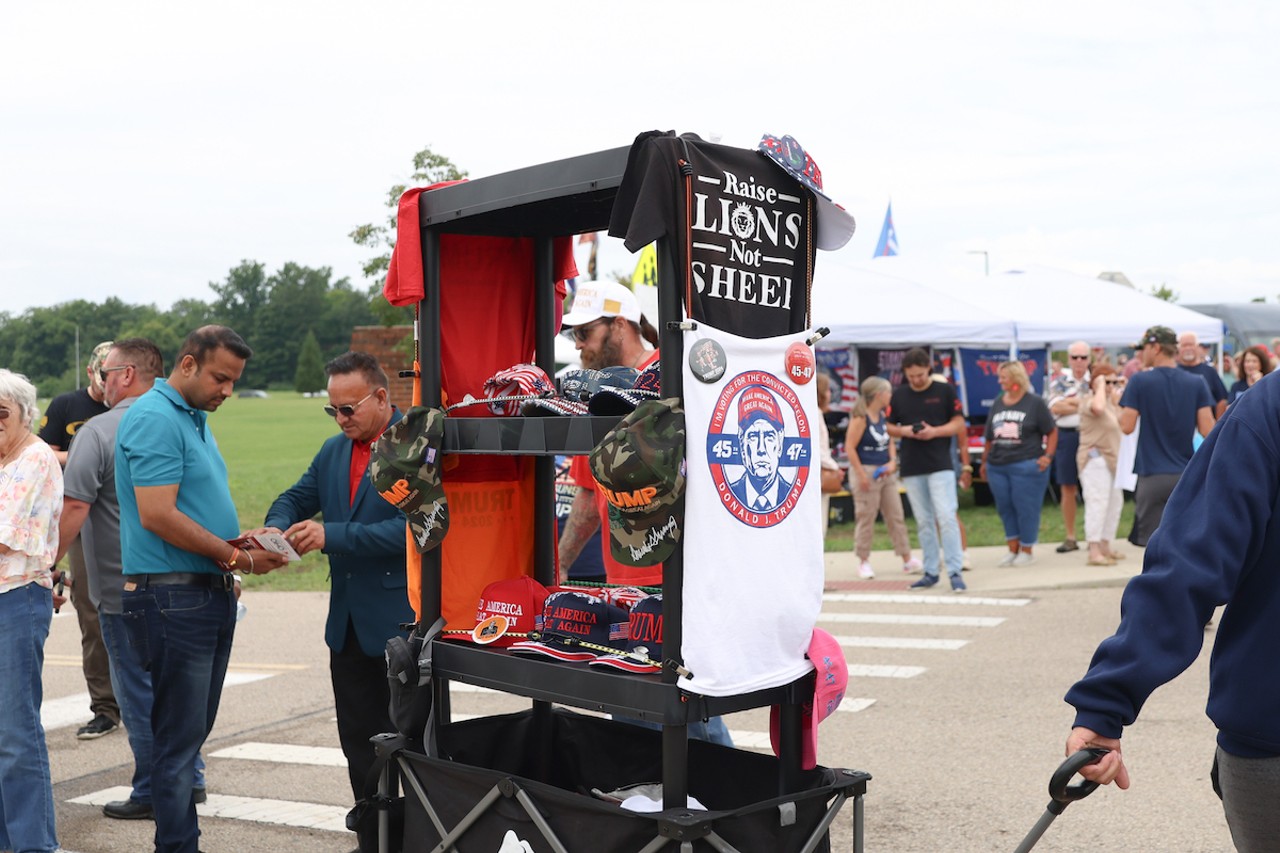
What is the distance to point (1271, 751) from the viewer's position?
104 inches

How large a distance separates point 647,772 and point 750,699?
1.00 metres

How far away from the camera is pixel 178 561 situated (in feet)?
16.3

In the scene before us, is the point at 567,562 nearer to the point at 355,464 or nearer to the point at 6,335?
the point at 355,464

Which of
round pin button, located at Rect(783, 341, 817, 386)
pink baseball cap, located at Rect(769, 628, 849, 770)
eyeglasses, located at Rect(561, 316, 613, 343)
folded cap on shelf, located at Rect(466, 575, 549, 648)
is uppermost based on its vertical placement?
eyeglasses, located at Rect(561, 316, 613, 343)

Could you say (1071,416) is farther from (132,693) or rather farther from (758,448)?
(758,448)

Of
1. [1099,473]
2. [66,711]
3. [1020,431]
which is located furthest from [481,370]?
[1099,473]

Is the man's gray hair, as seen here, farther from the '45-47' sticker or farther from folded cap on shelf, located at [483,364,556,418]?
the '45-47' sticker

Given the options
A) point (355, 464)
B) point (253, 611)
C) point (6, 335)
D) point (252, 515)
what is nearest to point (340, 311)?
point (6, 335)

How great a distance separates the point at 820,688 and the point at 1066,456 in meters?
12.2

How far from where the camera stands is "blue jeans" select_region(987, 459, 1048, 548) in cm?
1259

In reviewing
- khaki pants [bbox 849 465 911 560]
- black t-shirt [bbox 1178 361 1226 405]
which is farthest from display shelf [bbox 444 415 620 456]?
black t-shirt [bbox 1178 361 1226 405]

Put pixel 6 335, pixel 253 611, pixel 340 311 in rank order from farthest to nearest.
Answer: pixel 340 311
pixel 6 335
pixel 253 611

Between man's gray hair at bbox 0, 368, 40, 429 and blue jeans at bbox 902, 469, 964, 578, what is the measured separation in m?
8.25

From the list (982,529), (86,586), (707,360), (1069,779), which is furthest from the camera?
(982,529)
